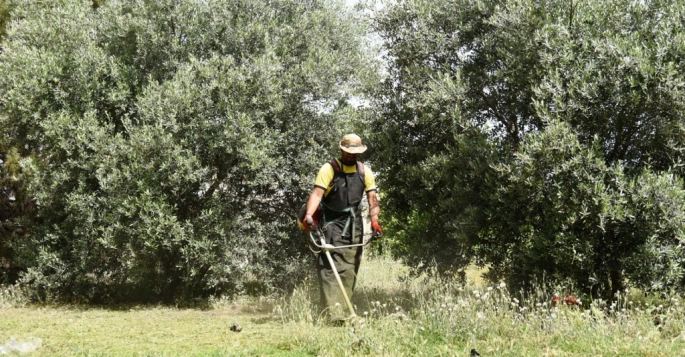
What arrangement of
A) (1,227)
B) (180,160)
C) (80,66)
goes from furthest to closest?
(1,227) < (80,66) < (180,160)

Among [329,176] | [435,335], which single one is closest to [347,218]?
[329,176]

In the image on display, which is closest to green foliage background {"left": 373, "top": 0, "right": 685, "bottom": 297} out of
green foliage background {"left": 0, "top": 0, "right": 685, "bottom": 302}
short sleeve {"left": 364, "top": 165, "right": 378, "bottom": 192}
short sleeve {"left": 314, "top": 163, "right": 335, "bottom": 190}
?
green foliage background {"left": 0, "top": 0, "right": 685, "bottom": 302}

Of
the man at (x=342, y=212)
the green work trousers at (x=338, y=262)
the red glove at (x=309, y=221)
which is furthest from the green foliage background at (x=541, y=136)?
the red glove at (x=309, y=221)

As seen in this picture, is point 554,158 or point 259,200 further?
point 259,200

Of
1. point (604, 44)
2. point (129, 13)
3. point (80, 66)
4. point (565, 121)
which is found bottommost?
point (565, 121)

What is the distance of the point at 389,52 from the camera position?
11469mm

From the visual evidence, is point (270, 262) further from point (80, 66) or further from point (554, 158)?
point (554, 158)

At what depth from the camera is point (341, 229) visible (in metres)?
9.53

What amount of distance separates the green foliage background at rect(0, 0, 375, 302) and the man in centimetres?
258

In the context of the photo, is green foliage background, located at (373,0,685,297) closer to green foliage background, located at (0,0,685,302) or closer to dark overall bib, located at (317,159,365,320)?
green foliage background, located at (0,0,685,302)

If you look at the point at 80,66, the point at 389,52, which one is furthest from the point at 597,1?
the point at 80,66

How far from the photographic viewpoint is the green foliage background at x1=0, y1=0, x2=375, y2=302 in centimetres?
1170

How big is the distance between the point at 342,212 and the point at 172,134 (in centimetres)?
401

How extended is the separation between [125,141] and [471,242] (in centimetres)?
649
